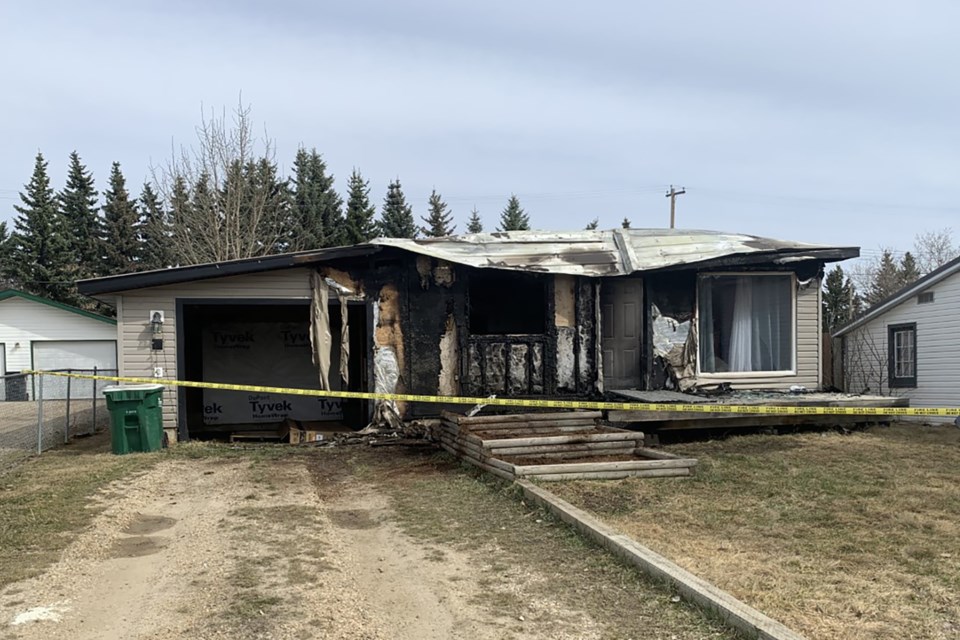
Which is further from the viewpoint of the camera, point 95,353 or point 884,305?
point 95,353

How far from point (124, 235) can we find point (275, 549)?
40.5 meters

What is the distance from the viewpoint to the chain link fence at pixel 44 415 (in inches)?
452

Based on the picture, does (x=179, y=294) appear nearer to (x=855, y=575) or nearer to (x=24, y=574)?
(x=24, y=574)

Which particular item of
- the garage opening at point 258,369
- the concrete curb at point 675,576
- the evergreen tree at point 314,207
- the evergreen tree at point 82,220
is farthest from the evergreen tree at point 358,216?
the concrete curb at point 675,576

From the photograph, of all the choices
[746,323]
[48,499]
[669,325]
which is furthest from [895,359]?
[48,499]

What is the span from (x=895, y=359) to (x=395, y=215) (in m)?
36.3

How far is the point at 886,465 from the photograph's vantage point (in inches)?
356

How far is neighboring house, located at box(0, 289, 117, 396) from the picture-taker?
25516mm

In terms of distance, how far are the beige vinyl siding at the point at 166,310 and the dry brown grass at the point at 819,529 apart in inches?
251

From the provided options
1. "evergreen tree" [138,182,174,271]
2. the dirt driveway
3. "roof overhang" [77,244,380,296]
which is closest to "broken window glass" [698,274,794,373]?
"roof overhang" [77,244,380,296]

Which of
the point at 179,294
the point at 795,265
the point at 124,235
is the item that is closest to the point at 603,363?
the point at 795,265

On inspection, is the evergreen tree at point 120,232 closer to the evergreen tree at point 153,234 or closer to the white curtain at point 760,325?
the evergreen tree at point 153,234

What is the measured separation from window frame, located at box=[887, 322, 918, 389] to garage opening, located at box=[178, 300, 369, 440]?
465 inches

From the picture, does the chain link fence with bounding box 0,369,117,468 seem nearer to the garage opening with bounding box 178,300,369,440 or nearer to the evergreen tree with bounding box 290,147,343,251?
the garage opening with bounding box 178,300,369,440
